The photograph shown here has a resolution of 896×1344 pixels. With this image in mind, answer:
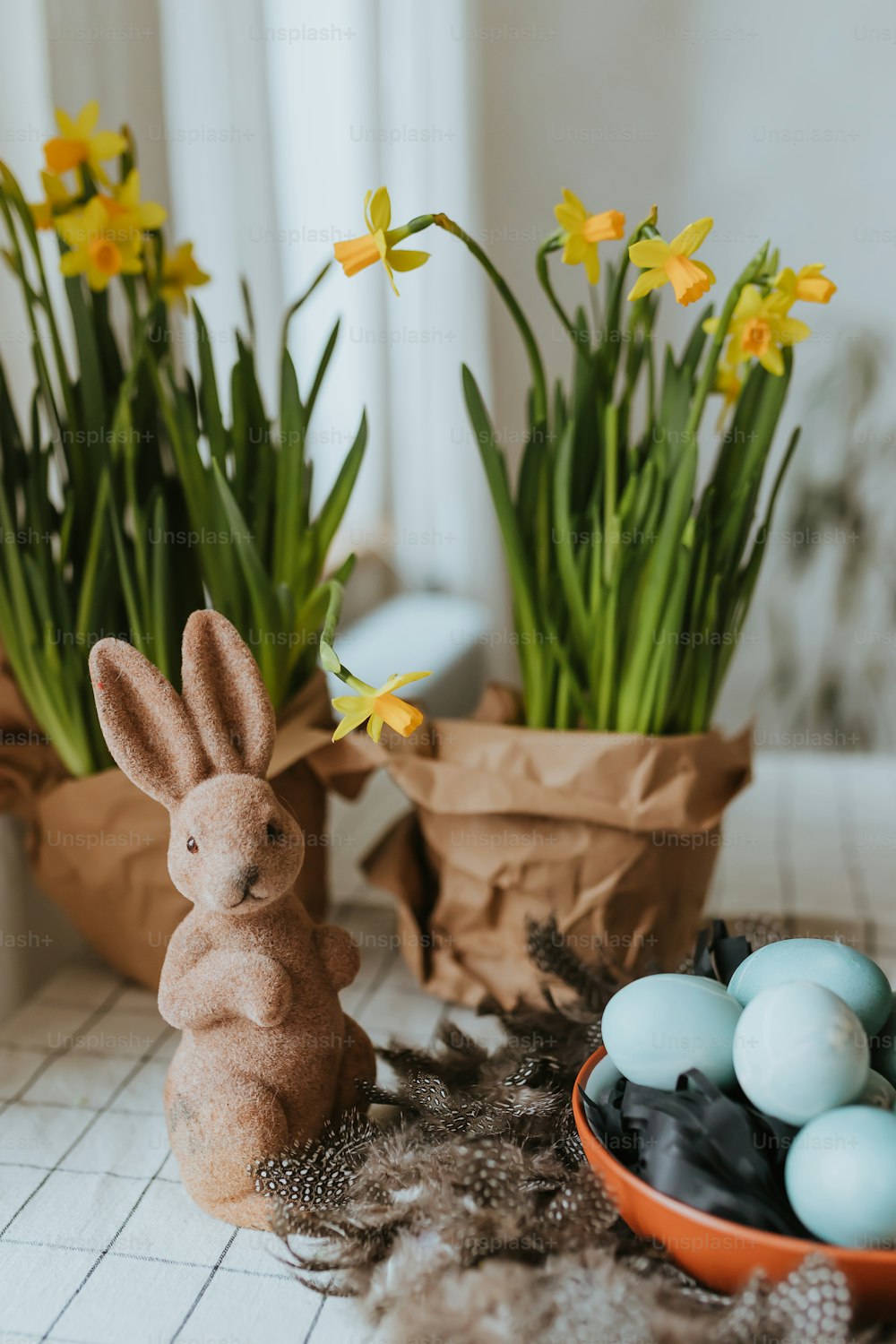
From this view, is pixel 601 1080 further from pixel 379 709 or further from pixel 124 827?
pixel 124 827

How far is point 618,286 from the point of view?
715 millimetres

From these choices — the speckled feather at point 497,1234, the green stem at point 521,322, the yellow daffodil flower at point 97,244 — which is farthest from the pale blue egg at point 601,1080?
the yellow daffodil flower at point 97,244

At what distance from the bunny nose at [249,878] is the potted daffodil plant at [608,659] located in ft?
0.76

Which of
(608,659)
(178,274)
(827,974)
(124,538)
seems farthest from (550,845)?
(178,274)

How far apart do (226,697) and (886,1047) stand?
14.3 inches

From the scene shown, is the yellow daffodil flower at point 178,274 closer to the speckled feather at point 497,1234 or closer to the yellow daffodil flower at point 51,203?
the yellow daffodil flower at point 51,203

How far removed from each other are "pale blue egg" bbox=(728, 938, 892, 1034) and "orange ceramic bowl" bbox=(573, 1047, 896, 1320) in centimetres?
11

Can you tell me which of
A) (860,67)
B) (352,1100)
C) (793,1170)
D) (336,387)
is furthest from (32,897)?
(860,67)

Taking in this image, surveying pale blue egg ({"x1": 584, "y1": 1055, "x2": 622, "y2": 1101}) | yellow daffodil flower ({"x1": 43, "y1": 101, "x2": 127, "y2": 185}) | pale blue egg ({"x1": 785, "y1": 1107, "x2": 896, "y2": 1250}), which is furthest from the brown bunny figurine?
yellow daffodil flower ({"x1": 43, "y1": 101, "x2": 127, "y2": 185})

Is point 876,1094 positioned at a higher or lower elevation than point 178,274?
lower

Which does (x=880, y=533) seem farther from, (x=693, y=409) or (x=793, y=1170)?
(x=793, y=1170)

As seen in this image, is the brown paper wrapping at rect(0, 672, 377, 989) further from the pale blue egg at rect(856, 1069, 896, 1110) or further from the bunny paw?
the pale blue egg at rect(856, 1069, 896, 1110)

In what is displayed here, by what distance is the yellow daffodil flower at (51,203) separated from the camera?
0.71m

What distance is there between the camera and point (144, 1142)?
0.64m
